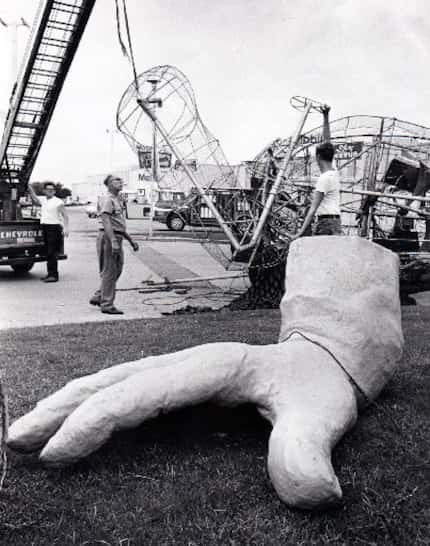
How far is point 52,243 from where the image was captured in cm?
967

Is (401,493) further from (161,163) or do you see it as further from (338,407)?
(161,163)

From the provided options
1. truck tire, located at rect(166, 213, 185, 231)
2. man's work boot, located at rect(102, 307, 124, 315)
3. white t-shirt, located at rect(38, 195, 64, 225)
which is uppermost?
white t-shirt, located at rect(38, 195, 64, 225)

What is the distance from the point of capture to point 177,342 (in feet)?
17.7

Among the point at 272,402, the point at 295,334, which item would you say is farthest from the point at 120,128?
Answer: the point at 272,402

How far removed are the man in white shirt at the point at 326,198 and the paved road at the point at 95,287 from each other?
6.72 ft

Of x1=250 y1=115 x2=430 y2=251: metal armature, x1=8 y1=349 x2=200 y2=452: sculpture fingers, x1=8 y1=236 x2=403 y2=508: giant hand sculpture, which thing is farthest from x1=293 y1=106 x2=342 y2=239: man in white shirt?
x1=8 y1=349 x2=200 y2=452: sculpture fingers

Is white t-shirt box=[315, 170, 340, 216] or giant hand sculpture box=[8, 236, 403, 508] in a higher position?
white t-shirt box=[315, 170, 340, 216]

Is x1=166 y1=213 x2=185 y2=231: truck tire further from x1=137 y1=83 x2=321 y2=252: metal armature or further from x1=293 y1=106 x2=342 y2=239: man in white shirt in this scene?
x1=293 y1=106 x2=342 y2=239: man in white shirt

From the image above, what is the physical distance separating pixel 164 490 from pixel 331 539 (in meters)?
0.70

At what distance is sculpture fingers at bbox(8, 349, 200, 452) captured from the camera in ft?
9.20

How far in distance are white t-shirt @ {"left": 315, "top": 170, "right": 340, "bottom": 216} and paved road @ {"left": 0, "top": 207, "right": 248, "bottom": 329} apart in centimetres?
216

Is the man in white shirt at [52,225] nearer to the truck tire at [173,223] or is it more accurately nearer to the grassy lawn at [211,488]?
the grassy lawn at [211,488]

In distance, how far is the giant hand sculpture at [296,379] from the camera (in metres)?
2.53

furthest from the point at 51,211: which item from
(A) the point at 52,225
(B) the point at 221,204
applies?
(B) the point at 221,204
